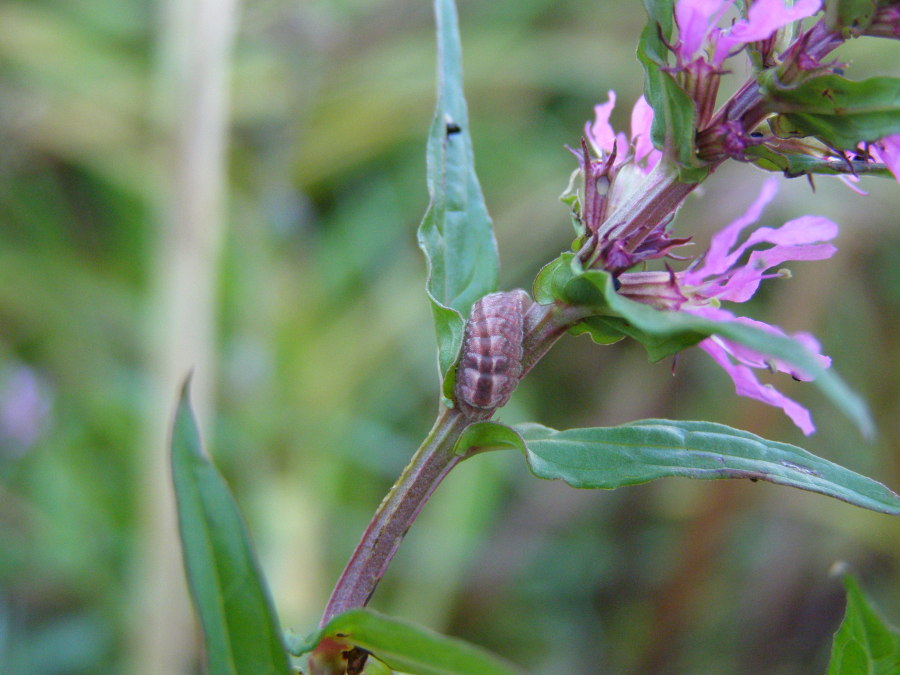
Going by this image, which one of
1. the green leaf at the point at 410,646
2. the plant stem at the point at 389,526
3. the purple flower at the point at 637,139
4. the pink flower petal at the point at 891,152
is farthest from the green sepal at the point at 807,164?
the green leaf at the point at 410,646

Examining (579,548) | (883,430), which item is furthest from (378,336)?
(883,430)

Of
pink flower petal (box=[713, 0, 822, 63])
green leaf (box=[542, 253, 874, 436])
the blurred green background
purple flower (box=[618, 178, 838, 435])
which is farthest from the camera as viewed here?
the blurred green background

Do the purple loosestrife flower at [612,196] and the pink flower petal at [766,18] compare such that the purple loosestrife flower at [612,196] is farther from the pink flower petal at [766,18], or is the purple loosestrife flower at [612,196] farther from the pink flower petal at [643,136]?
the pink flower petal at [766,18]

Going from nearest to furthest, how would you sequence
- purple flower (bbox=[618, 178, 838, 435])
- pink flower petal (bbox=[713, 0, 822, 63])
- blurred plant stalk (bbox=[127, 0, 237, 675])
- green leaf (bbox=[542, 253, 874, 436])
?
1. green leaf (bbox=[542, 253, 874, 436])
2. pink flower petal (bbox=[713, 0, 822, 63])
3. purple flower (bbox=[618, 178, 838, 435])
4. blurred plant stalk (bbox=[127, 0, 237, 675])

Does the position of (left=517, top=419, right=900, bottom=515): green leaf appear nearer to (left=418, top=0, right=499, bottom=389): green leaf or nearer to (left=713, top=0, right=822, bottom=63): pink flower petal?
(left=418, top=0, right=499, bottom=389): green leaf

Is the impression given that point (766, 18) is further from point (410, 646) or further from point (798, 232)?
point (410, 646)

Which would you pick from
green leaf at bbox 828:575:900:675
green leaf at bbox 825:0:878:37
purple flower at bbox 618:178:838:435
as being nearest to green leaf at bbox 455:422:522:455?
purple flower at bbox 618:178:838:435
